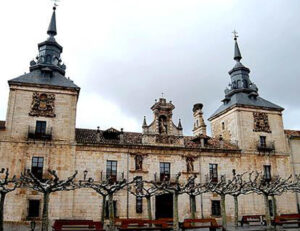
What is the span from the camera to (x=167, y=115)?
32.6 metres

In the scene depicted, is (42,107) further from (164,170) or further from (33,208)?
(164,170)

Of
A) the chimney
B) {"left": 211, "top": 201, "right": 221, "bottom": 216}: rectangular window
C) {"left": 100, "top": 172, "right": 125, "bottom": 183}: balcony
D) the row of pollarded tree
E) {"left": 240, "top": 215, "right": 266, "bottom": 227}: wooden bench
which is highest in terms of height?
the chimney

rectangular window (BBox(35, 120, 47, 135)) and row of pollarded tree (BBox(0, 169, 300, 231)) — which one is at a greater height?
rectangular window (BBox(35, 120, 47, 135))

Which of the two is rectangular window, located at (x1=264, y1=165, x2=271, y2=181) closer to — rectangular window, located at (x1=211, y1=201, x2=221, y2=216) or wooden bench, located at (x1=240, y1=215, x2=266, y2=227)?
rectangular window, located at (x1=211, y1=201, x2=221, y2=216)

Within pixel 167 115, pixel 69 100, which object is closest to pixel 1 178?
pixel 69 100

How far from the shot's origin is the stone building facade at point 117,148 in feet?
90.3

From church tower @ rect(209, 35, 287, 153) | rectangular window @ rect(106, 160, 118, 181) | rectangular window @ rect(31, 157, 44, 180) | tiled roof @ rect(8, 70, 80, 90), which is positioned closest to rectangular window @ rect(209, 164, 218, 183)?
church tower @ rect(209, 35, 287, 153)

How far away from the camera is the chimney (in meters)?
42.6

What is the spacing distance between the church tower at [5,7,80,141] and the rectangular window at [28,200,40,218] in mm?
5445

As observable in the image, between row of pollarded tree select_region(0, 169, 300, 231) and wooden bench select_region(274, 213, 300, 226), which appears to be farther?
wooden bench select_region(274, 213, 300, 226)

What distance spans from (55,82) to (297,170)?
1111 inches

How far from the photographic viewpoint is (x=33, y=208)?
26625mm

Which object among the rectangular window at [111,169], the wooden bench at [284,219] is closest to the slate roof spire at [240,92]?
the wooden bench at [284,219]

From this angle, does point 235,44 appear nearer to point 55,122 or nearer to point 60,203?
point 55,122
